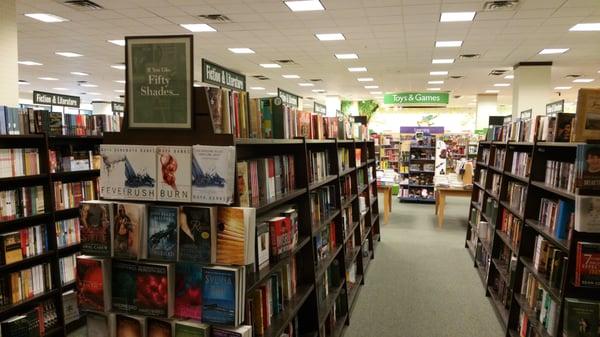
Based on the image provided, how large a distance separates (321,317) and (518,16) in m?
5.37

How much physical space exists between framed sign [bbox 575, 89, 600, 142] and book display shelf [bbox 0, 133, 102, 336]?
4309mm

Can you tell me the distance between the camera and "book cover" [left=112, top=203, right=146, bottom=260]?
6.22 feet

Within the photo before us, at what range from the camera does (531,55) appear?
9.02 metres

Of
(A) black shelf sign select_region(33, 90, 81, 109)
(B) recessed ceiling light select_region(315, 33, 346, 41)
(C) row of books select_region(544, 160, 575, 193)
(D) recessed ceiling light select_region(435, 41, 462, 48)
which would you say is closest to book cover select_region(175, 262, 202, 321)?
(C) row of books select_region(544, 160, 575, 193)

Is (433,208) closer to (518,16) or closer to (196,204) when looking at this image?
(518,16)

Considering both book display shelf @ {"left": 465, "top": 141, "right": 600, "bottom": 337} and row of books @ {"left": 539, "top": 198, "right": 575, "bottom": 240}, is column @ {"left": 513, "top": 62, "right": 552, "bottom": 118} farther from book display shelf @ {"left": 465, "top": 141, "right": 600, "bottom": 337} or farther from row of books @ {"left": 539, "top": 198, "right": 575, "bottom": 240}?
row of books @ {"left": 539, "top": 198, "right": 575, "bottom": 240}

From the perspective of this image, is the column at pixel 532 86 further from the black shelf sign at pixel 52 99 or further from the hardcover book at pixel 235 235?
the hardcover book at pixel 235 235

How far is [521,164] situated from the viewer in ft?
14.2

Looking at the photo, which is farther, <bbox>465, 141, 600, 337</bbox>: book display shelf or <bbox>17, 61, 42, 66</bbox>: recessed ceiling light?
<bbox>17, 61, 42, 66</bbox>: recessed ceiling light

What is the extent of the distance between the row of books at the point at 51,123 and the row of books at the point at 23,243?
0.89 metres

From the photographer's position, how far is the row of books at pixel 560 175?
2.87 m

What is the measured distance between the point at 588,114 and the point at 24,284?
183 inches

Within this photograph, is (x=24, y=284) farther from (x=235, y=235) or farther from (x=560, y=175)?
(x=560, y=175)

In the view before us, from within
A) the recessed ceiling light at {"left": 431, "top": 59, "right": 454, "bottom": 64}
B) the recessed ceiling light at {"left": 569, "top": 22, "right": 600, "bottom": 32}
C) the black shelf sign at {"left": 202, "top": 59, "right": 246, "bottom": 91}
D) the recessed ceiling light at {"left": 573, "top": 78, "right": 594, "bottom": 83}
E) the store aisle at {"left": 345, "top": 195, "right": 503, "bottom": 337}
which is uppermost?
the recessed ceiling light at {"left": 573, "top": 78, "right": 594, "bottom": 83}
